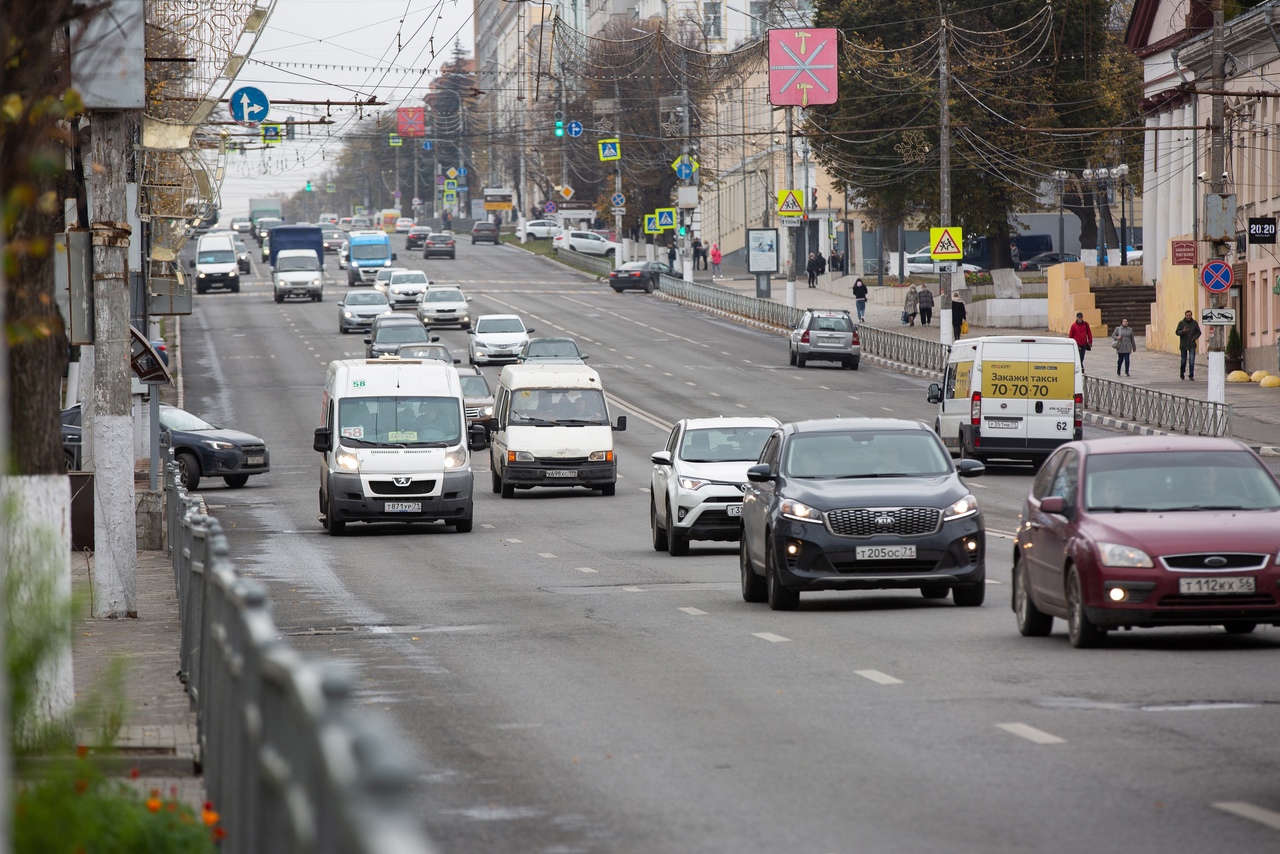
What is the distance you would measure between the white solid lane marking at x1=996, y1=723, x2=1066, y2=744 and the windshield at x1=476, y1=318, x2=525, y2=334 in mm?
52902

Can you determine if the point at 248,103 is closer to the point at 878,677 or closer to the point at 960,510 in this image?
the point at 960,510

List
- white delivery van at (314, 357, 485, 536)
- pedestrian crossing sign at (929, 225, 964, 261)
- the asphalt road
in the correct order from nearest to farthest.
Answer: the asphalt road → white delivery van at (314, 357, 485, 536) → pedestrian crossing sign at (929, 225, 964, 261)

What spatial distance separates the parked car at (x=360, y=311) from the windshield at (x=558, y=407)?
38027mm

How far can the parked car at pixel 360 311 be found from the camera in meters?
73.9

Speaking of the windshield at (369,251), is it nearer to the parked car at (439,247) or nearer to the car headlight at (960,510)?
the parked car at (439,247)

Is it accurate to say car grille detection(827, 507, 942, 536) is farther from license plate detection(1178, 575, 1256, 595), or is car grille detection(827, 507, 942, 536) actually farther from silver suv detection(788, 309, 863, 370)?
silver suv detection(788, 309, 863, 370)

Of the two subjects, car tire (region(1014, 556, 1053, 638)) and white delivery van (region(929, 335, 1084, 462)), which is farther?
white delivery van (region(929, 335, 1084, 462))

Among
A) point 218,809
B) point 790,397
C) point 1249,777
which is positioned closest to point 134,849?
point 218,809

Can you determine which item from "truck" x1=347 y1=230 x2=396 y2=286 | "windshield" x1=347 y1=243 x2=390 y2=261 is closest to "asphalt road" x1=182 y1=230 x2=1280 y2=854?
"truck" x1=347 y1=230 x2=396 y2=286

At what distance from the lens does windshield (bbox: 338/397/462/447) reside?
29.5 m

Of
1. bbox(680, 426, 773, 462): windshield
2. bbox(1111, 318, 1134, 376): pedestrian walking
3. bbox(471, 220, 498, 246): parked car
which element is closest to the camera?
bbox(680, 426, 773, 462): windshield

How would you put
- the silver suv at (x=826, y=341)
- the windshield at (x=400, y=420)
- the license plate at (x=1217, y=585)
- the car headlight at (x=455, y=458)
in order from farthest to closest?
the silver suv at (x=826, y=341) → the windshield at (x=400, y=420) → the car headlight at (x=455, y=458) → the license plate at (x=1217, y=585)

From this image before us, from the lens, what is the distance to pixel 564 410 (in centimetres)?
3600

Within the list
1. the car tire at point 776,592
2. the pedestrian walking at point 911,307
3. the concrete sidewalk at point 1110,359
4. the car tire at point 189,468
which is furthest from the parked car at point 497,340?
the car tire at point 776,592
